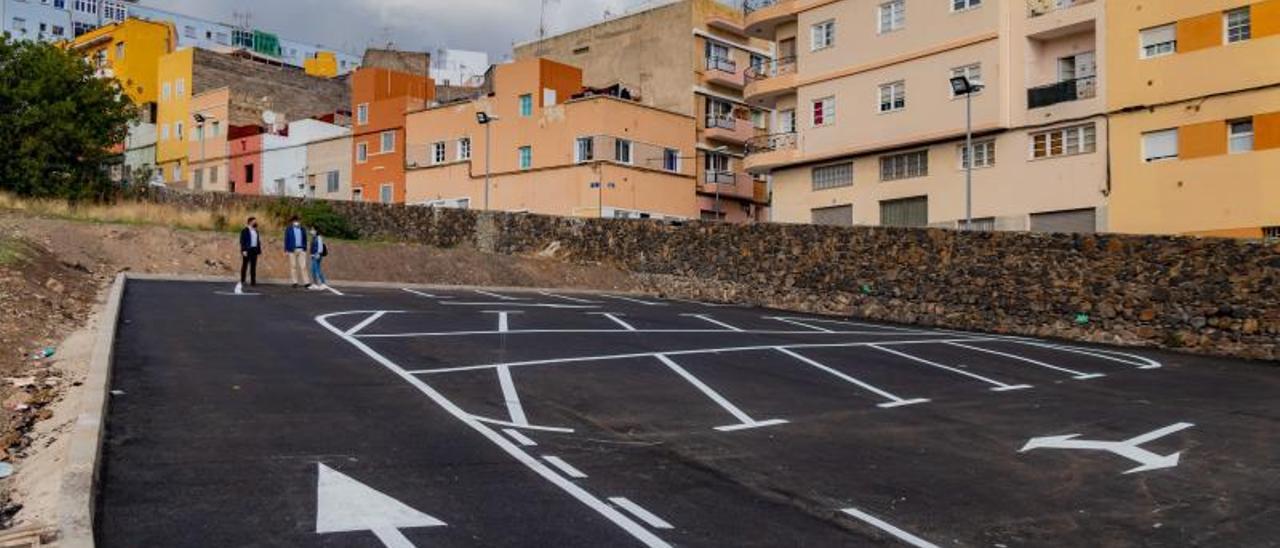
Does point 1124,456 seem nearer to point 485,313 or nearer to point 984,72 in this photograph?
point 485,313

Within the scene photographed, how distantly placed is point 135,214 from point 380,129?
28.8 metres

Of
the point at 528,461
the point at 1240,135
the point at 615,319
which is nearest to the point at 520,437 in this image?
the point at 528,461

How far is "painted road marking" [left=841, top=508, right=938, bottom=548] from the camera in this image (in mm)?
7023

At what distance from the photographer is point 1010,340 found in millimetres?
21891

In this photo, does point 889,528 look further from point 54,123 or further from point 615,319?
point 54,123

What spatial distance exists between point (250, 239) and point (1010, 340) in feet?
54.2

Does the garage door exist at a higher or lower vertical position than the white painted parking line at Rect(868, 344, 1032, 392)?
higher

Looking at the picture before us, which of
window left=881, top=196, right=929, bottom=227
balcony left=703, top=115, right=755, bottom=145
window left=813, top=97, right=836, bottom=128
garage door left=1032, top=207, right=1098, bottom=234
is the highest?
balcony left=703, top=115, right=755, bottom=145

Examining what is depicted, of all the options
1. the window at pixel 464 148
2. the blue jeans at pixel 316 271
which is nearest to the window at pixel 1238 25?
the blue jeans at pixel 316 271

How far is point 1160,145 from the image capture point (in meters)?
31.2

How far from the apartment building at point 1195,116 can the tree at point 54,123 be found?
33.8 meters

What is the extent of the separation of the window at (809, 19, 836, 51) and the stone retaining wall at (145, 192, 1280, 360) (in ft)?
38.3

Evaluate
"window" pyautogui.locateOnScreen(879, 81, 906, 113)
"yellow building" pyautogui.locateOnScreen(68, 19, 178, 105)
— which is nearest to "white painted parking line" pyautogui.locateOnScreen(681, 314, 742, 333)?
"window" pyautogui.locateOnScreen(879, 81, 906, 113)

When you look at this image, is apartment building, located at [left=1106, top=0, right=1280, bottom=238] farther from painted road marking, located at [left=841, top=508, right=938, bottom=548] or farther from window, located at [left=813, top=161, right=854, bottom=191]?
painted road marking, located at [left=841, top=508, right=938, bottom=548]
